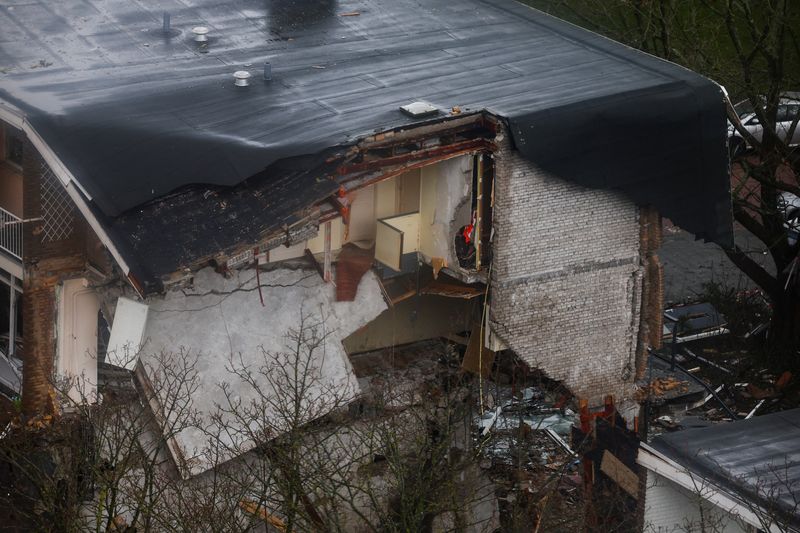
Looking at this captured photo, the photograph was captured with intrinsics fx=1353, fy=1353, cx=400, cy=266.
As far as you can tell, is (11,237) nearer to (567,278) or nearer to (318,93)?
(318,93)

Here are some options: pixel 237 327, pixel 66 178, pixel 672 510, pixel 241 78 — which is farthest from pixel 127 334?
pixel 672 510

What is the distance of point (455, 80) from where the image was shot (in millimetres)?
23328

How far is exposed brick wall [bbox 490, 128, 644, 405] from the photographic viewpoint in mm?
21875

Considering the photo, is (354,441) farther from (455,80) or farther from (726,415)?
(726,415)

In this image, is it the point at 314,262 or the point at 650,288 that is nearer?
the point at 314,262

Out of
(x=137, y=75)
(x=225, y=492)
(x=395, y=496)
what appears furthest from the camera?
(x=137, y=75)

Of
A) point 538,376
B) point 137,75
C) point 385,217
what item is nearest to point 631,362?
point 538,376

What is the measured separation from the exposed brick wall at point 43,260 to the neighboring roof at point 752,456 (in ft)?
31.7

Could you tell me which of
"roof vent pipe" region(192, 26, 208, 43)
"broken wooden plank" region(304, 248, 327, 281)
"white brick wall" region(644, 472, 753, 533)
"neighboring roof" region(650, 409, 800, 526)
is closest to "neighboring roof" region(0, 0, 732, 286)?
"roof vent pipe" region(192, 26, 208, 43)

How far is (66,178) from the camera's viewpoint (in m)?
19.6

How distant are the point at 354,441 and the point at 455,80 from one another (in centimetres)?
646

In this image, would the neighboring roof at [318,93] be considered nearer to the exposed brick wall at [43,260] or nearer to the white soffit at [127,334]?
the exposed brick wall at [43,260]

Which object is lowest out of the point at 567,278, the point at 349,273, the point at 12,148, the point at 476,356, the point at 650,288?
the point at 476,356

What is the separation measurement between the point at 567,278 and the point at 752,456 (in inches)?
173
